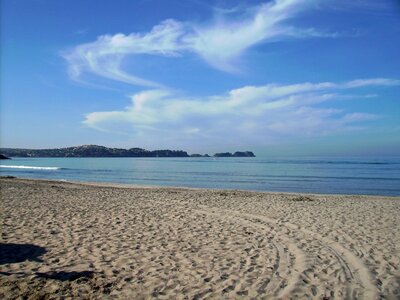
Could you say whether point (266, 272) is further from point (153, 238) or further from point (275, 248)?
point (153, 238)

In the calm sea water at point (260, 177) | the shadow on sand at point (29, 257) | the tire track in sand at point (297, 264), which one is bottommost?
the calm sea water at point (260, 177)

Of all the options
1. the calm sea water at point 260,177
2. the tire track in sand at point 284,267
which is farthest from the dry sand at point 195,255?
the calm sea water at point 260,177

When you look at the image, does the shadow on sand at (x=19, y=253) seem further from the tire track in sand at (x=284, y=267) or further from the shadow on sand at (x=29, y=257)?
the tire track in sand at (x=284, y=267)

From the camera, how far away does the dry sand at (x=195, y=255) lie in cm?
521

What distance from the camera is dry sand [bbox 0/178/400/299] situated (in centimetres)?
521

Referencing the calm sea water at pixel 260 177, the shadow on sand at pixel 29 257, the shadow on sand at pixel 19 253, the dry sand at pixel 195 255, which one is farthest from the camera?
the calm sea water at pixel 260 177

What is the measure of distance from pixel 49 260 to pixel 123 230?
2887 mm

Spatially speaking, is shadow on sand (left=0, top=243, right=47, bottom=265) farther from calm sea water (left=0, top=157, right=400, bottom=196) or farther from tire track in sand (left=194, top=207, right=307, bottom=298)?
calm sea water (left=0, top=157, right=400, bottom=196)

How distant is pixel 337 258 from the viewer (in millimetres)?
6895

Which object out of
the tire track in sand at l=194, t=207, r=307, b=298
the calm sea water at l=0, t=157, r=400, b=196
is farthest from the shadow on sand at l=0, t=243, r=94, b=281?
the calm sea water at l=0, t=157, r=400, b=196

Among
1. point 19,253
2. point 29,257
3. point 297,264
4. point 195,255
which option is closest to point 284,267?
point 297,264

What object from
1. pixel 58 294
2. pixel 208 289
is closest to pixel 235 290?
pixel 208 289

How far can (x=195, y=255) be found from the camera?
6.93 meters

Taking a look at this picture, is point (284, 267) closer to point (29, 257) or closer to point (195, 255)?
point (195, 255)
